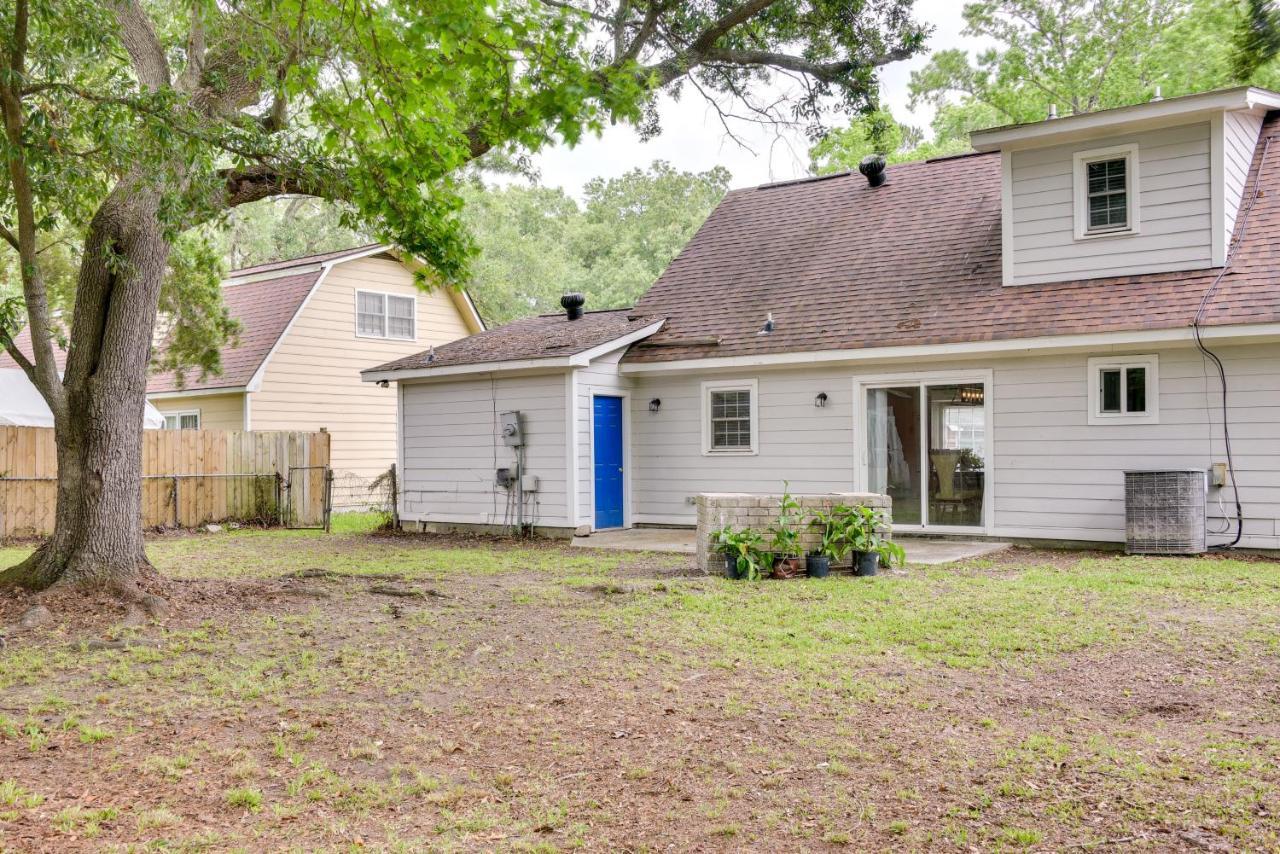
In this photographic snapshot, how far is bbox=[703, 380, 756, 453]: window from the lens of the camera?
14148 millimetres

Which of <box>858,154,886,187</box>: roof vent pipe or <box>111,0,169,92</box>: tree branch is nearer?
<box>111,0,169,92</box>: tree branch

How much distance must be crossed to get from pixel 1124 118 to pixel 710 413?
6371 millimetres

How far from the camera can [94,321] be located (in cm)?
845

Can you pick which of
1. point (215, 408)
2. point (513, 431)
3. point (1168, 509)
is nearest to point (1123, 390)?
point (1168, 509)

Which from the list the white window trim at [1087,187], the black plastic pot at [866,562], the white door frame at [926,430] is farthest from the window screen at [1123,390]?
the black plastic pot at [866,562]

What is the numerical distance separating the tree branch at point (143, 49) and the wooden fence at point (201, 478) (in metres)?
8.02

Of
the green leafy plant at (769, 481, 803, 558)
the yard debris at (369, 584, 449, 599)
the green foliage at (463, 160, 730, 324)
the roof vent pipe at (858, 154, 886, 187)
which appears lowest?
the yard debris at (369, 584, 449, 599)

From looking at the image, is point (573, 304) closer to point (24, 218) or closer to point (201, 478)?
point (201, 478)

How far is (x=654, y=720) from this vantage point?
5035mm

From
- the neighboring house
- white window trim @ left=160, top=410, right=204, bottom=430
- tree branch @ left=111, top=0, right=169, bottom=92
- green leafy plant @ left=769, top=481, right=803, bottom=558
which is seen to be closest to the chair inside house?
green leafy plant @ left=769, top=481, right=803, bottom=558

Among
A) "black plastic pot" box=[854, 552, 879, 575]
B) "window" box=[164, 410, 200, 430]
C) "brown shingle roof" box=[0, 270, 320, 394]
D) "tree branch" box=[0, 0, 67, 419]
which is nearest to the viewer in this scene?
"tree branch" box=[0, 0, 67, 419]

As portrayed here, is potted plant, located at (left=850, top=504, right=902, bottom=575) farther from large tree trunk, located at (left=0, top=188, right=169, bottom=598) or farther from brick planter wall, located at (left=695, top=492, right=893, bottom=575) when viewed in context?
large tree trunk, located at (left=0, top=188, right=169, bottom=598)

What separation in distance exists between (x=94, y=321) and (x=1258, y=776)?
8.61 meters

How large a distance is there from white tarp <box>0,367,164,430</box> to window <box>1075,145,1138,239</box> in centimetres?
1396
